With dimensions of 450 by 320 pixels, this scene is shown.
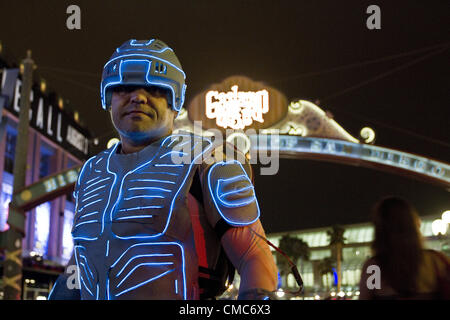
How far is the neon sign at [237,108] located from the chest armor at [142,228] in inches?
472

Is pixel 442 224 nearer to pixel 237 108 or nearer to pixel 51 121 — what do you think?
pixel 237 108


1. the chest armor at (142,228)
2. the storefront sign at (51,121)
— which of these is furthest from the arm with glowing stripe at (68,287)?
the storefront sign at (51,121)

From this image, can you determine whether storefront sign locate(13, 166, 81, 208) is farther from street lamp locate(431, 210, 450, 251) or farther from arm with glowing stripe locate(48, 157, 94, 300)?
arm with glowing stripe locate(48, 157, 94, 300)

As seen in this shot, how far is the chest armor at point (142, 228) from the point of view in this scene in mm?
2125

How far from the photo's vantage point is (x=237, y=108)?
48.3ft

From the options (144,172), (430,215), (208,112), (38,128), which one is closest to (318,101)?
(208,112)

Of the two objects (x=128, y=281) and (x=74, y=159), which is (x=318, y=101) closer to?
(x=128, y=281)

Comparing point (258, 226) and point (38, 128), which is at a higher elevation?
point (38, 128)

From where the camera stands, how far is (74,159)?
40.2 metres

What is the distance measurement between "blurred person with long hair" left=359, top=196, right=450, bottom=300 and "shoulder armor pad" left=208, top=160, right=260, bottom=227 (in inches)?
42.7

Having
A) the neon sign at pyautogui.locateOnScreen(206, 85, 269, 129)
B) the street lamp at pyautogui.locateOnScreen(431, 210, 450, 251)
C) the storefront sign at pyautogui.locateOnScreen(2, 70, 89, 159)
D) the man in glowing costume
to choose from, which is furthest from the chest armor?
the storefront sign at pyautogui.locateOnScreen(2, 70, 89, 159)

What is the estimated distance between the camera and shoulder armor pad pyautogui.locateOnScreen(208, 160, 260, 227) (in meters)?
2.14
